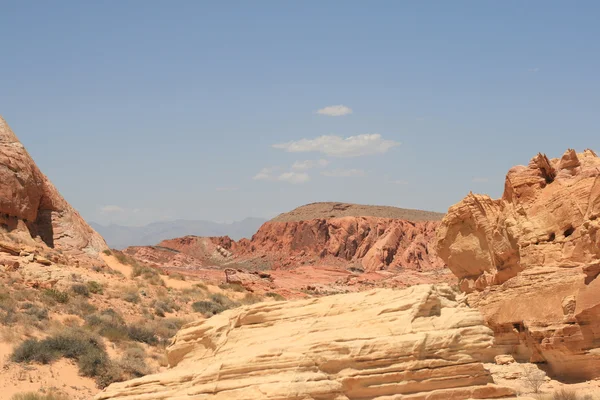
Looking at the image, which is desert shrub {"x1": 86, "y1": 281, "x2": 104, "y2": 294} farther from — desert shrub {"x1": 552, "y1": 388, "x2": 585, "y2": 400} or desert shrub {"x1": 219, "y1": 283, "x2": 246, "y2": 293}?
desert shrub {"x1": 552, "y1": 388, "x2": 585, "y2": 400}

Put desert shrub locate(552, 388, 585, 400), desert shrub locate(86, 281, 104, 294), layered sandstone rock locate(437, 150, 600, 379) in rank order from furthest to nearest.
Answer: desert shrub locate(86, 281, 104, 294) < layered sandstone rock locate(437, 150, 600, 379) < desert shrub locate(552, 388, 585, 400)

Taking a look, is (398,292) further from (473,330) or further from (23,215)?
(23,215)

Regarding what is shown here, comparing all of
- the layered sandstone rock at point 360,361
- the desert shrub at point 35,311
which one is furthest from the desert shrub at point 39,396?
the desert shrub at point 35,311

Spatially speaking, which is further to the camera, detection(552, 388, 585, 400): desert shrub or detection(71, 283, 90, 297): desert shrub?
detection(71, 283, 90, 297): desert shrub

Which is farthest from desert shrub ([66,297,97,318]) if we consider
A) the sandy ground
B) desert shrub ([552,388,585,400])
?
desert shrub ([552,388,585,400])

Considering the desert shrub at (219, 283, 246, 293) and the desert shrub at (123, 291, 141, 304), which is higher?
the desert shrub at (123, 291, 141, 304)

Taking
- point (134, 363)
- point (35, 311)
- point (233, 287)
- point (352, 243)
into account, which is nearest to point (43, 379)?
point (134, 363)

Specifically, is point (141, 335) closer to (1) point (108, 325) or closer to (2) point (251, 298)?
(1) point (108, 325)

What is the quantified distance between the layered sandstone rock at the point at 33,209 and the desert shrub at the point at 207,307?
667 centimetres

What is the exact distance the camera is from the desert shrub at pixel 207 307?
25.4 m

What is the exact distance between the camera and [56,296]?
832 inches

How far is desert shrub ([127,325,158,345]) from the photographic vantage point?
1919cm

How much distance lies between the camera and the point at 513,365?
40.6 feet

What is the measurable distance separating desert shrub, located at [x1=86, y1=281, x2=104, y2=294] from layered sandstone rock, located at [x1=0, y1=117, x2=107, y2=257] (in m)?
4.40
